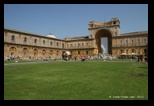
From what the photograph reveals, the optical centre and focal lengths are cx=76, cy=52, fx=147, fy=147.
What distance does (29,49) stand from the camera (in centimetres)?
5378

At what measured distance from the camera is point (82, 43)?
224ft

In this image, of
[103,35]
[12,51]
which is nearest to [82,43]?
[103,35]

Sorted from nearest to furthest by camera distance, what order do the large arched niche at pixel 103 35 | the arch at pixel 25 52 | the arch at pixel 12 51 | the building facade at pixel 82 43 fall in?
the arch at pixel 12 51 < the building facade at pixel 82 43 < the arch at pixel 25 52 < the large arched niche at pixel 103 35

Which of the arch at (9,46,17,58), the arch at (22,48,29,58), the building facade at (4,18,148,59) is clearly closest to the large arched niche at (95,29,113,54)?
the building facade at (4,18,148,59)

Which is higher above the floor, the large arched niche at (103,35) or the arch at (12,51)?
the large arched niche at (103,35)

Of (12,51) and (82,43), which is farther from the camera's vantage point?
(82,43)

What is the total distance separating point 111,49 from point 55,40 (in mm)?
25282

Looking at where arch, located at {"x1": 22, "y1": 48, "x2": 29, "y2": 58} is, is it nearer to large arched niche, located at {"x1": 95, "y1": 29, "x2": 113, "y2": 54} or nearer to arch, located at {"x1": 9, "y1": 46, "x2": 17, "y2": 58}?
arch, located at {"x1": 9, "y1": 46, "x2": 17, "y2": 58}

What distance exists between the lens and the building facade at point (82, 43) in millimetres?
49125

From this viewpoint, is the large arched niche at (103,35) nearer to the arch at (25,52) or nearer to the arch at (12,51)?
the arch at (25,52)

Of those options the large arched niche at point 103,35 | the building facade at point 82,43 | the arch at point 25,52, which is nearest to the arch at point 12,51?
the building facade at point 82,43

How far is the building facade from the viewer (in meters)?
49.1

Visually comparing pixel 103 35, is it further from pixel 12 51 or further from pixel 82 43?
pixel 12 51
